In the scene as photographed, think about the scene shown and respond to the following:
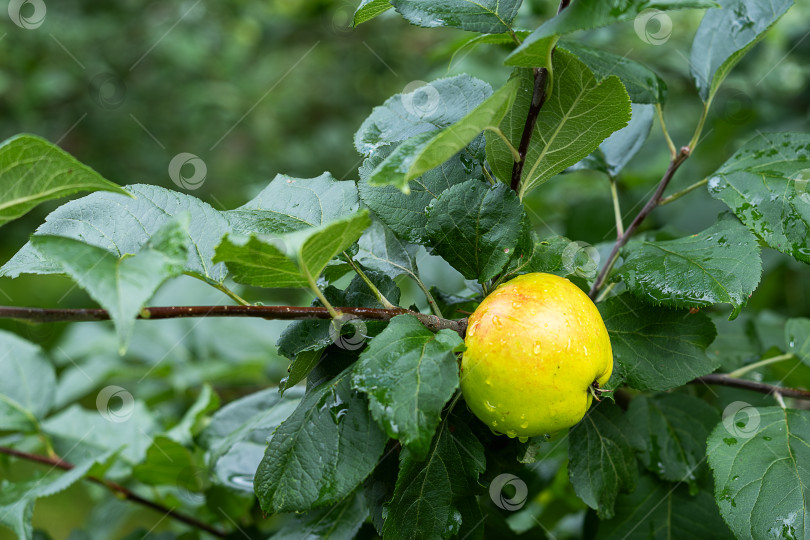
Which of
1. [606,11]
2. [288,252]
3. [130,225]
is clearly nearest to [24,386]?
[130,225]

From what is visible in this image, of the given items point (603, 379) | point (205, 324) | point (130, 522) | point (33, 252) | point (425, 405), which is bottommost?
point (130, 522)

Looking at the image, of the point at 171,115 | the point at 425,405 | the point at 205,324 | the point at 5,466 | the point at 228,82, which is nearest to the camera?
the point at 425,405

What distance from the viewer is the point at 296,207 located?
25.1 inches

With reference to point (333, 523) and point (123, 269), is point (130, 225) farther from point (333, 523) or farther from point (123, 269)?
point (333, 523)

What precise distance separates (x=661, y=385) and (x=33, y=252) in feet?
2.01

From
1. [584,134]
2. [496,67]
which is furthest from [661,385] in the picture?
[496,67]

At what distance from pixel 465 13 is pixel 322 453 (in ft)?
1.36

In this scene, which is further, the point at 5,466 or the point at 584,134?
the point at 5,466

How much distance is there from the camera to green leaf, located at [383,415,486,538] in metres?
0.56

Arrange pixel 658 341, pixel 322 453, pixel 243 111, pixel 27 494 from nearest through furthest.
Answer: pixel 322 453 → pixel 658 341 → pixel 27 494 → pixel 243 111

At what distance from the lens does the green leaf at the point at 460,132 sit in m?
0.44

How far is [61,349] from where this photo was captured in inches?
65.7

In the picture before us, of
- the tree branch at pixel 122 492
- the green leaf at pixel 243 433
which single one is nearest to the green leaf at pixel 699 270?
the green leaf at pixel 243 433

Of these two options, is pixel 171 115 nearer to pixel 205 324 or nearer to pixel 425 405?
pixel 205 324
